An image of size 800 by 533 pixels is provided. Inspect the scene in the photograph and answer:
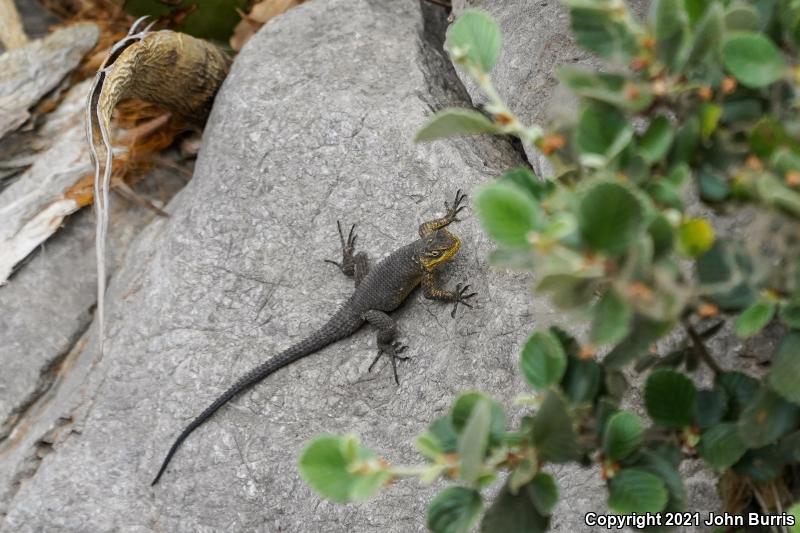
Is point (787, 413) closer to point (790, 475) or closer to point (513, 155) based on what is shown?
point (790, 475)

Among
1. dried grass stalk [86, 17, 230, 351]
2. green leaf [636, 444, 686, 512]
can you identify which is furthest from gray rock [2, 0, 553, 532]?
green leaf [636, 444, 686, 512]

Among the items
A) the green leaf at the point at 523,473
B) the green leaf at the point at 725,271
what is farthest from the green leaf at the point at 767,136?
the green leaf at the point at 523,473

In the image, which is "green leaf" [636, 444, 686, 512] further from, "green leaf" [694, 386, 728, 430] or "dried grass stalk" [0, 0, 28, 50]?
"dried grass stalk" [0, 0, 28, 50]

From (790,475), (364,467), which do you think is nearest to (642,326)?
(364,467)

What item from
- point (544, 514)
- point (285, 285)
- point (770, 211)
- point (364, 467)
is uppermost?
point (770, 211)

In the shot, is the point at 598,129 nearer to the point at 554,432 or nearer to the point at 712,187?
the point at 712,187

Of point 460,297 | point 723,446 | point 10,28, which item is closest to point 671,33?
point 723,446
